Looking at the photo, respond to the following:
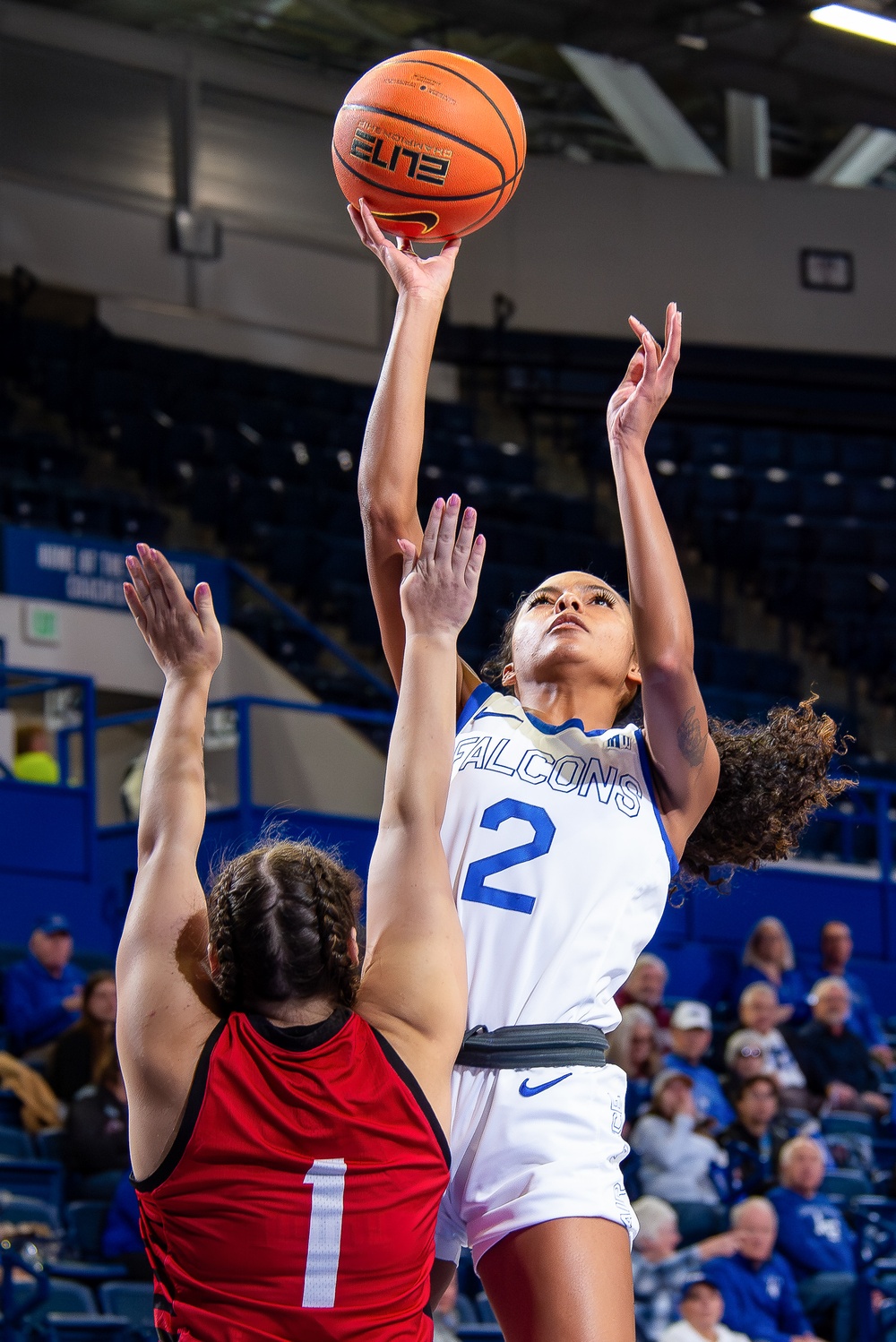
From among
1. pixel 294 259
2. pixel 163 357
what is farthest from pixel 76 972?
pixel 294 259

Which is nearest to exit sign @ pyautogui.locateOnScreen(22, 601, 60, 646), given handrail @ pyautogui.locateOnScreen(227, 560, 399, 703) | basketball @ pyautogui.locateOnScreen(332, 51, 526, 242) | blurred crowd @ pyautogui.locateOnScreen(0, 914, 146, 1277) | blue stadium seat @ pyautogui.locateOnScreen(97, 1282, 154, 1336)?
handrail @ pyautogui.locateOnScreen(227, 560, 399, 703)

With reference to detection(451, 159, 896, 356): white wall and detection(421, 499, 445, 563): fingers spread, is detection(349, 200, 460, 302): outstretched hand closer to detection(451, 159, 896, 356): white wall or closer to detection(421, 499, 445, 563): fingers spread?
detection(421, 499, 445, 563): fingers spread

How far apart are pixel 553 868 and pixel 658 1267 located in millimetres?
4058

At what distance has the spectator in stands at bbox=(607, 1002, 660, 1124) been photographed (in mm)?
7535

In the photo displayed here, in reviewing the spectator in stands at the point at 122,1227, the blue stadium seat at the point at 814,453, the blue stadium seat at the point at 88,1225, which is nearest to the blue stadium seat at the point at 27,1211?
the blue stadium seat at the point at 88,1225

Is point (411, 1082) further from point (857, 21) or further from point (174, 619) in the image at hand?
point (857, 21)

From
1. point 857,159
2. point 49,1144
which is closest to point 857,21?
point 857,159

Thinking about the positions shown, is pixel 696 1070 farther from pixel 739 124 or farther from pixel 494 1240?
pixel 739 124

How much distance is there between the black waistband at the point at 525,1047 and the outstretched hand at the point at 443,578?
0.63 metres

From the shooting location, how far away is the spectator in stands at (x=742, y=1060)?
7824mm

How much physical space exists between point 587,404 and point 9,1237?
12.0 m

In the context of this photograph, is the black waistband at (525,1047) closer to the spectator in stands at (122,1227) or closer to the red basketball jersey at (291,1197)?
the red basketball jersey at (291,1197)

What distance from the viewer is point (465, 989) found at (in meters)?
2.35

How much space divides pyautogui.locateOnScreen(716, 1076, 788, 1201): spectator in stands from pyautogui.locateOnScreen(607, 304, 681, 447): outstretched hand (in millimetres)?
5079
